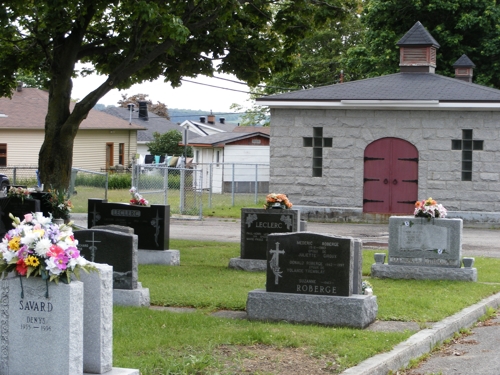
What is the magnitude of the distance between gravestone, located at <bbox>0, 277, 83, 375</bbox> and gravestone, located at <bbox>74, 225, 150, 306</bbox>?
16.5 ft

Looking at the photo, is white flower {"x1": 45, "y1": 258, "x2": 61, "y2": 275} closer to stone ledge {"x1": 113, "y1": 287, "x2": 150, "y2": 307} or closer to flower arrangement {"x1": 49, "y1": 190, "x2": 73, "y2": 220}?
stone ledge {"x1": 113, "y1": 287, "x2": 150, "y2": 307}

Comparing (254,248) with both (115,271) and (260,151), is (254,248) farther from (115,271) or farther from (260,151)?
(260,151)

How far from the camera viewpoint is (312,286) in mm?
10641

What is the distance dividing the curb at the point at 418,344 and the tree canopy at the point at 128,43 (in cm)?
899

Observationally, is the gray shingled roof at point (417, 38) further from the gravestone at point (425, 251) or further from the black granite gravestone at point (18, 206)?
the black granite gravestone at point (18, 206)

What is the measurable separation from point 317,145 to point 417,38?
4.97m

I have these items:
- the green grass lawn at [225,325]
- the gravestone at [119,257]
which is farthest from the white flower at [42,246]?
the gravestone at [119,257]

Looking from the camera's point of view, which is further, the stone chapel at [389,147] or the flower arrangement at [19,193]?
the stone chapel at [389,147]

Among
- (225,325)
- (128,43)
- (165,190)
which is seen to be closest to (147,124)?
(165,190)

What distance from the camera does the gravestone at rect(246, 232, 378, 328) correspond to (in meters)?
10.4

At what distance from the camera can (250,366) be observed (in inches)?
324

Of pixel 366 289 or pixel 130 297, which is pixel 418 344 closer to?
pixel 366 289

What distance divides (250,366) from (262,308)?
8.12 ft

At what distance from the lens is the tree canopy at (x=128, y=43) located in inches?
747
